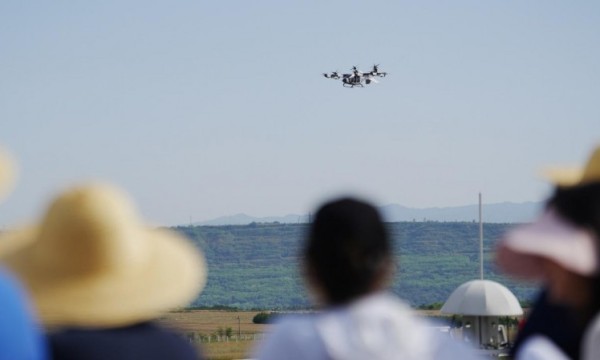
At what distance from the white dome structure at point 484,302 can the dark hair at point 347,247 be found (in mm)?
20367

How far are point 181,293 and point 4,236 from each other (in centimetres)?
69

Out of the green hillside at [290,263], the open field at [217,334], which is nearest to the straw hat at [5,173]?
the open field at [217,334]

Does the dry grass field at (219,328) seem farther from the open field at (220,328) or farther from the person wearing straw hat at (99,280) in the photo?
the person wearing straw hat at (99,280)

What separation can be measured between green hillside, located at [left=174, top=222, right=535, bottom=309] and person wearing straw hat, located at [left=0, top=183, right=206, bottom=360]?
98.5 metres

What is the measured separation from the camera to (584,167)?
445 cm

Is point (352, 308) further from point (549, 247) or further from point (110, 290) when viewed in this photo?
point (110, 290)

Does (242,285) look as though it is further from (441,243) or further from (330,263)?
(330,263)

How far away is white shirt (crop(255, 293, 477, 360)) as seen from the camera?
3436mm

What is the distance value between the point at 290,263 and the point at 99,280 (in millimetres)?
151300

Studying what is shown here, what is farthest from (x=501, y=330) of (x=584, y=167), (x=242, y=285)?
(x=242, y=285)

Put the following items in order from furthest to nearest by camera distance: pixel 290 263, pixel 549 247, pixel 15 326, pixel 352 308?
pixel 290 263 < pixel 549 247 < pixel 352 308 < pixel 15 326

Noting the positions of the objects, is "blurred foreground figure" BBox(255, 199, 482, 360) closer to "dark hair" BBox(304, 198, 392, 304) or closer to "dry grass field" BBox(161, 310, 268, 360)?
"dark hair" BBox(304, 198, 392, 304)

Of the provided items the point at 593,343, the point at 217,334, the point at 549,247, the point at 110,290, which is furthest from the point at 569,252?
the point at 217,334

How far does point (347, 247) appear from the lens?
355 cm
